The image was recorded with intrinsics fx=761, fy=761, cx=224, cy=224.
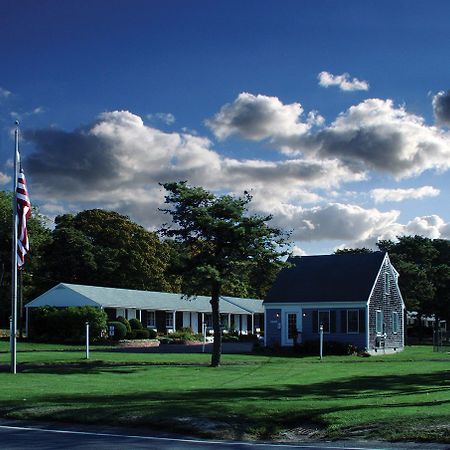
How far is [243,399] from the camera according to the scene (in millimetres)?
18250

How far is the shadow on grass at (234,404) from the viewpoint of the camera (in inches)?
593

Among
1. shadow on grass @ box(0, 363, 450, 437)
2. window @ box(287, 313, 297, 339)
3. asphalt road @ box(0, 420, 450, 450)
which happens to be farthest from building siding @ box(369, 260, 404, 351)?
asphalt road @ box(0, 420, 450, 450)

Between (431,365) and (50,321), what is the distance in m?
30.3

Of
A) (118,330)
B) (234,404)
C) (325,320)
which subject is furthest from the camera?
(118,330)

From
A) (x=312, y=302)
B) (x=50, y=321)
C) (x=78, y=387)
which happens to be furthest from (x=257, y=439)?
(x=50, y=321)

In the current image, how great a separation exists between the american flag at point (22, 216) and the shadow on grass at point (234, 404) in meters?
7.53

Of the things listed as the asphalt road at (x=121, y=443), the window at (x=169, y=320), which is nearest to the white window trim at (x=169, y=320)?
the window at (x=169, y=320)

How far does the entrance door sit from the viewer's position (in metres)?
49.2

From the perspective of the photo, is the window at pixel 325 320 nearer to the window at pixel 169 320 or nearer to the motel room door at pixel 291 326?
the motel room door at pixel 291 326

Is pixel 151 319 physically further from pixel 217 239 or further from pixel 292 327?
pixel 217 239

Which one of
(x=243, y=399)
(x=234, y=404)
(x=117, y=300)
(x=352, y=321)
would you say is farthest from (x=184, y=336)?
(x=234, y=404)

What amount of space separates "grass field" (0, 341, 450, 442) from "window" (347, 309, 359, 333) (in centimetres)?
1549

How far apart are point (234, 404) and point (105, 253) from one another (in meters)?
63.8

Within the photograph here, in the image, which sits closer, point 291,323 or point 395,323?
point 291,323
